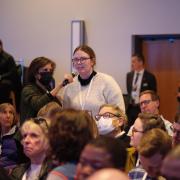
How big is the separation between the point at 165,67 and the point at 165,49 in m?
0.31

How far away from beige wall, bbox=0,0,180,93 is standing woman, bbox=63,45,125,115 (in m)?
4.04

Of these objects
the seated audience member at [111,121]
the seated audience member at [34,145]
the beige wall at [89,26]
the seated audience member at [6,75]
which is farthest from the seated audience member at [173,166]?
the beige wall at [89,26]

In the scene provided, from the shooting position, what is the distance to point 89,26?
810cm

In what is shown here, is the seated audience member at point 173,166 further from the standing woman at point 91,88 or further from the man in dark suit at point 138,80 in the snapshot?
the man in dark suit at point 138,80

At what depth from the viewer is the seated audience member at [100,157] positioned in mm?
1668

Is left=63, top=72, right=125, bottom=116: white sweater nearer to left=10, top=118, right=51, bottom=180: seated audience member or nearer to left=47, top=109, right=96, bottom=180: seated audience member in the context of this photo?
left=10, top=118, right=51, bottom=180: seated audience member

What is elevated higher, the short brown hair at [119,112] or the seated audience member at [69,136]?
the seated audience member at [69,136]

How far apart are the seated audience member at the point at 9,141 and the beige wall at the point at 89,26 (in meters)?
3.47

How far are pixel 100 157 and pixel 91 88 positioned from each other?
2.23 meters

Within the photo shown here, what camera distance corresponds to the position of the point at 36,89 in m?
4.37

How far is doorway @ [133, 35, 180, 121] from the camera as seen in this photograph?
7.98m

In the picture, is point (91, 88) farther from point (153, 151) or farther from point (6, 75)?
point (6, 75)

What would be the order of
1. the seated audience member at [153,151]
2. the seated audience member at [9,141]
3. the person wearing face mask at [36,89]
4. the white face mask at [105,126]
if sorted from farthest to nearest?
the person wearing face mask at [36,89] → the seated audience member at [9,141] → the white face mask at [105,126] → the seated audience member at [153,151]

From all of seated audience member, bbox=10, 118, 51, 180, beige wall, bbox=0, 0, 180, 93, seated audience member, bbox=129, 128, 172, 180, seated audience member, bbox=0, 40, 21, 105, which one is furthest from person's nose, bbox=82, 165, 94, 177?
beige wall, bbox=0, 0, 180, 93
